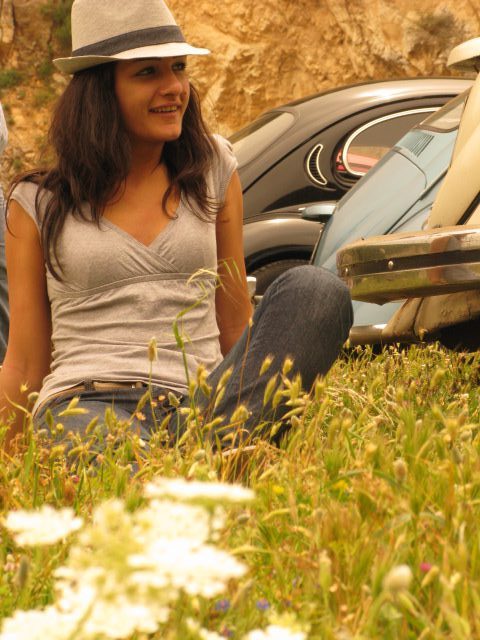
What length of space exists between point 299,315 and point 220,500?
212cm

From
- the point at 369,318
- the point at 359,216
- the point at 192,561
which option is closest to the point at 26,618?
the point at 192,561

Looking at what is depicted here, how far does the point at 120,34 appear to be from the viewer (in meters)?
3.27

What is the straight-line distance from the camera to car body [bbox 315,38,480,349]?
11.4ft

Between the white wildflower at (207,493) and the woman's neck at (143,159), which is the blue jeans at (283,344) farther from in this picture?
the white wildflower at (207,493)

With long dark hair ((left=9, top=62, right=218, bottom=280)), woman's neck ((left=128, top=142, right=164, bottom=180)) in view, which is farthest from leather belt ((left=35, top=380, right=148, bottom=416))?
woman's neck ((left=128, top=142, right=164, bottom=180))

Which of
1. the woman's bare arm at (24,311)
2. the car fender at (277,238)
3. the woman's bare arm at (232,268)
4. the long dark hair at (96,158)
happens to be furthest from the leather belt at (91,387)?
the car fender at (277,238)

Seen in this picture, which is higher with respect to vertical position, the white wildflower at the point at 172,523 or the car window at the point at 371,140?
the white wildflower at the point at 172,523

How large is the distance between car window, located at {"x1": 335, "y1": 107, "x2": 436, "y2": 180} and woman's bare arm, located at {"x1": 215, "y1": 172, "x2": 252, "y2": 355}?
496 cm

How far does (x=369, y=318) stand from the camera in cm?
538

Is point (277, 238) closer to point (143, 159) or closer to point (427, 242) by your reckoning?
point (427, 242)

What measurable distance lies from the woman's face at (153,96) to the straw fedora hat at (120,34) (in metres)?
0.05

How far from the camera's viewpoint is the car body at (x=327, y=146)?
27.1 feet

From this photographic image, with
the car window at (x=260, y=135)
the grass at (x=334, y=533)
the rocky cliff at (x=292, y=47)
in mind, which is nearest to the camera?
the grass at (x=334, y=533)

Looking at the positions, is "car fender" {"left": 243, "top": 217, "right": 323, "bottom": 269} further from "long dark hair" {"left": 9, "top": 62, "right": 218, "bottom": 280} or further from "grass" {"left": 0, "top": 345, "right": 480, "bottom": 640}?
"grass" {"left": 0, "top": 345, "right": 480, "bottom": 640}
